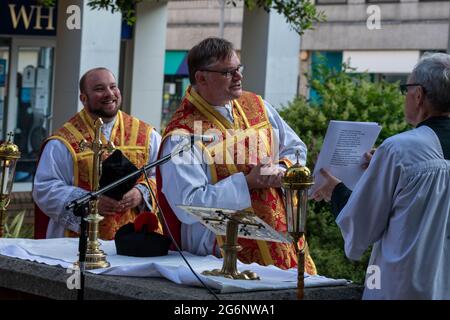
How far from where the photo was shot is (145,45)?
51.8 feet

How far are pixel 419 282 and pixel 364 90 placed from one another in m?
6.23

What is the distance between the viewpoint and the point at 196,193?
18.6 feet

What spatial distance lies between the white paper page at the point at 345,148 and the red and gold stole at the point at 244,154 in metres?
0.81

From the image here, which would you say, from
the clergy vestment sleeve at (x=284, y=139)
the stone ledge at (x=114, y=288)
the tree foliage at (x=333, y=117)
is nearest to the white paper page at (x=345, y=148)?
the stone ledge at (x=114, y=288)

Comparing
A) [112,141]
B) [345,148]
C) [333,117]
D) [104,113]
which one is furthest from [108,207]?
[333,117]

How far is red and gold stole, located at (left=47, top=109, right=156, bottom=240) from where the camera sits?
23.6 feet

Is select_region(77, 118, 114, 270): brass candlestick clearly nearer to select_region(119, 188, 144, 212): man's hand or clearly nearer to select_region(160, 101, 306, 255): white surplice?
select_region(160, 101, 306, 255): white surplice

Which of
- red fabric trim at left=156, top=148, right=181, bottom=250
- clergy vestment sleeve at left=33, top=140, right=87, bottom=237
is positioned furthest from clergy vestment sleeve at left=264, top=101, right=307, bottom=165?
clergy vestment sleeve at left=33, top=140, right=87, bottom=237

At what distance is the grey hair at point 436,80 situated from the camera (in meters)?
4.78

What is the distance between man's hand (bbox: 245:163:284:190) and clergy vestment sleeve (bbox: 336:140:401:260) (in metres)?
1.02
